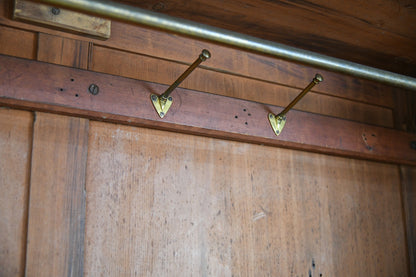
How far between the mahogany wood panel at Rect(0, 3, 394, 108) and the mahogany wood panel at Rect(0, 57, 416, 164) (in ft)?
0.46

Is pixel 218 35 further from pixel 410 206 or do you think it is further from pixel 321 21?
pixel 410 206

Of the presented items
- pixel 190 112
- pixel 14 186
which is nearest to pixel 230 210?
pixel 190 112

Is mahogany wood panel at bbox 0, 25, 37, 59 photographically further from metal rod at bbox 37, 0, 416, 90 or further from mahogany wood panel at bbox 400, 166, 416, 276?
mahogany wood panel at bbox 400, 166, 416, 276

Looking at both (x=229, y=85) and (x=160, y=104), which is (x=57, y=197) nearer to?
(x=160, y=104)

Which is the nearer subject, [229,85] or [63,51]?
[63,51]

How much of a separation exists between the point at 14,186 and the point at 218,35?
622mm

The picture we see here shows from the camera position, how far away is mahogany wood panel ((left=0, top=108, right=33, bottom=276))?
1.16 meters

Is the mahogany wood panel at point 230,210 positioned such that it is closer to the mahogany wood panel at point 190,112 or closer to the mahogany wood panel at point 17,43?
the mahogany wood panel at point 190,112

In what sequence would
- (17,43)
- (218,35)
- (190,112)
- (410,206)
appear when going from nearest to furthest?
1. (218,35)
2. (17,43)
3. (190,112)
4. (410,206)

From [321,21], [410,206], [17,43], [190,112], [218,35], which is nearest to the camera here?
[218,35]

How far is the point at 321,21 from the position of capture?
1611 millimetres

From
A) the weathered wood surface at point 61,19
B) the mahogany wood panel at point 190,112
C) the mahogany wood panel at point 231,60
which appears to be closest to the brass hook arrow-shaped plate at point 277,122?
the mahogany wood panel at point 190,112

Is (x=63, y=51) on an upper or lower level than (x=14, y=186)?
upper

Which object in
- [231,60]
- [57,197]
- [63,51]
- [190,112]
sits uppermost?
[231,60]
